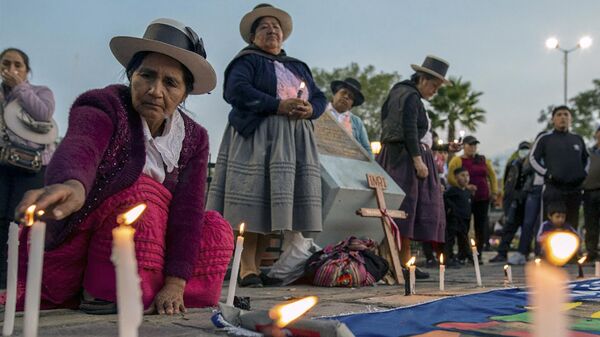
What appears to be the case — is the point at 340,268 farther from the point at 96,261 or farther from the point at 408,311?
the point at 96,261

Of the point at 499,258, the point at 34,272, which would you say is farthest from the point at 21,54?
the point at 499,258

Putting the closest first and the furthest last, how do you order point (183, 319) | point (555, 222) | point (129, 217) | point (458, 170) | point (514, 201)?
point (129, 217), point (183, 319), point (555, 222), point (458, 170), point (514, 201)

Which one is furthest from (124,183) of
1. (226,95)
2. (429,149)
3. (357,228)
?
(429,149)

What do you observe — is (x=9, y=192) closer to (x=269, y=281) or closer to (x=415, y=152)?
(x=269, y=281)

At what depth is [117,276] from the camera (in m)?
0.68

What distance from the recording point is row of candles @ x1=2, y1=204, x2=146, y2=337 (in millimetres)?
649

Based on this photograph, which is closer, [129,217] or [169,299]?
[129,217]

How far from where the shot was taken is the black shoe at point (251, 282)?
4.25 meters

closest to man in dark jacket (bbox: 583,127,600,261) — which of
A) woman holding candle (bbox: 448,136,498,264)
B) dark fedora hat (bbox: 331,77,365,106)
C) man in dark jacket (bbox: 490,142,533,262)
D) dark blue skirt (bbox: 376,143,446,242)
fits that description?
man in dark jacket (bbox: 490,142,533,262)

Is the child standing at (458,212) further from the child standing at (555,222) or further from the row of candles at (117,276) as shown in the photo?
the row of candles at (117,276)

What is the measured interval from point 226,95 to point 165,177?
1.84 meters

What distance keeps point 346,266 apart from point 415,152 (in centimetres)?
154

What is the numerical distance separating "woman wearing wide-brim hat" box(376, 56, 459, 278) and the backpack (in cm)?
90

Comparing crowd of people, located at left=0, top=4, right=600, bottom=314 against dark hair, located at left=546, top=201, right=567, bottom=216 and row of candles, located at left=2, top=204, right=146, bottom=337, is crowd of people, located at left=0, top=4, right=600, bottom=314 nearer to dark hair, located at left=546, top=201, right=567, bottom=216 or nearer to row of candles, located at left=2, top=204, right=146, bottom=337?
dark hair, located at left=546, top=201, right=567, bottom=216
